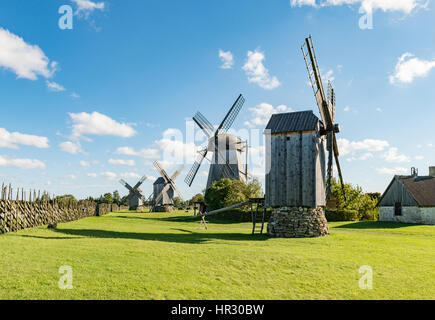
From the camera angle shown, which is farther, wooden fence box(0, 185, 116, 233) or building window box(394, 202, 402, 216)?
building window box(394, 202, 402, 216)

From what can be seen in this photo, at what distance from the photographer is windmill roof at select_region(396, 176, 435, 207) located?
29.2 metres

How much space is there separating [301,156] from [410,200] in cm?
1947

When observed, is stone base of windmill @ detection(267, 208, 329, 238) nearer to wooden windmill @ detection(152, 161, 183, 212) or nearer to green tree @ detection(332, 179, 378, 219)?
green tree @ detection(332, 179, 378, 219)

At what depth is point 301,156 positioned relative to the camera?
1825 cm

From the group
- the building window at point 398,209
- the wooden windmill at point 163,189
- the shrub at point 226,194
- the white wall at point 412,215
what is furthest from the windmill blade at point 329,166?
the wooden windmill at point 163,189

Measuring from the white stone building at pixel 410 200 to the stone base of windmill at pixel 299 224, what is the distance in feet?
57.6

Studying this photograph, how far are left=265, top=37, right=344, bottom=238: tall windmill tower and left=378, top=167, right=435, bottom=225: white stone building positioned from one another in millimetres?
16585

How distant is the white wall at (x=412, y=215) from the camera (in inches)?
1134

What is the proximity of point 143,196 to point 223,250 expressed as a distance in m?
70.0

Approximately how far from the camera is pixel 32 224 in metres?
19.6

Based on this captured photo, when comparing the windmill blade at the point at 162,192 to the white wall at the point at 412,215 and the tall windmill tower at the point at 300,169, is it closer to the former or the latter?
the white wall at the point at 412,215

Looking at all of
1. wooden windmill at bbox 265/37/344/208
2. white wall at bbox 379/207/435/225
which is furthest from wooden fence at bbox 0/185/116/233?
white wall at bbox 379/207/435/225

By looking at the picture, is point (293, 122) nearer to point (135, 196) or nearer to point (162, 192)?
point (162, 192)

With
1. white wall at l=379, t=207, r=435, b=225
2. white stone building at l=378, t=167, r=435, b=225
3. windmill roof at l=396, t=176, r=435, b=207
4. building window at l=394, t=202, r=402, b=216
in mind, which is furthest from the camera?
building window at l=394, t=202, r=402, b=216
